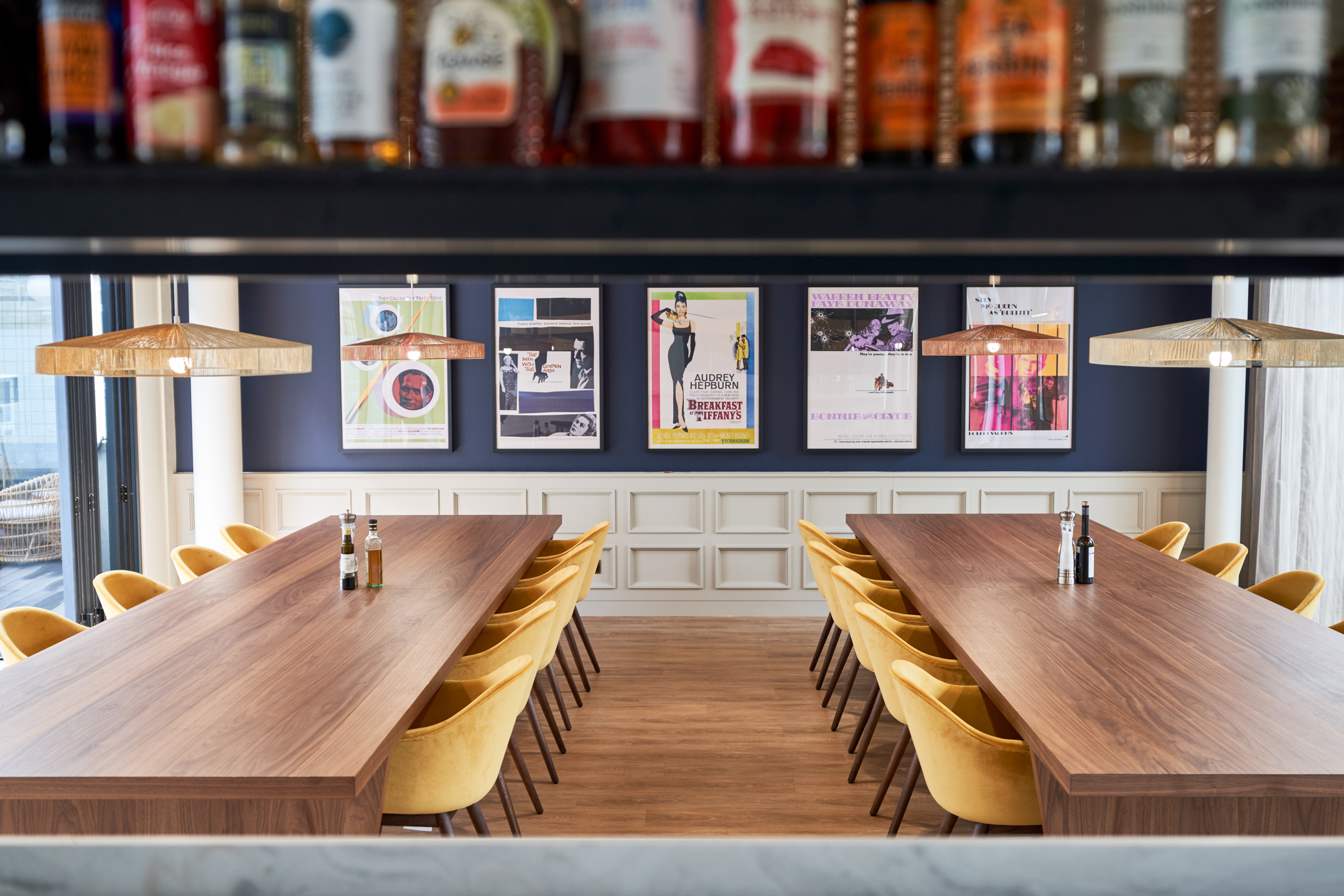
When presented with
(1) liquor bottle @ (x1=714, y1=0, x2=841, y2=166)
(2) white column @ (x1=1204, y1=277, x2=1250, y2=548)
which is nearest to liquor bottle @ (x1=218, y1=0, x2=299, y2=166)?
(1) liquor bottle @ (x1=714, y1=0, x2=841, y2=166)

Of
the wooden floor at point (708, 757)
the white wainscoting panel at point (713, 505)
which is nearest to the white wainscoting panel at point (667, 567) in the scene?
the white wainscoting panel at point (713, 505)

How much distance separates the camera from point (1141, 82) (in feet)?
2.41

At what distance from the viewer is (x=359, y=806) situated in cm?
198

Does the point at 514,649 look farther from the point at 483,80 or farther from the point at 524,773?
the point at 483,80

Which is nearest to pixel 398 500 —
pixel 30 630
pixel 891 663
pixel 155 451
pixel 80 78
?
pixel 155 451

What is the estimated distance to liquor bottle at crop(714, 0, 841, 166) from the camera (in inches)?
29.4

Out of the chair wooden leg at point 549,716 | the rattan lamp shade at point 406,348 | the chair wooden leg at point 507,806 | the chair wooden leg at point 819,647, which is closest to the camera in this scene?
the chair wooden leg at point 507,806

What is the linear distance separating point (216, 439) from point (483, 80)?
575 cm

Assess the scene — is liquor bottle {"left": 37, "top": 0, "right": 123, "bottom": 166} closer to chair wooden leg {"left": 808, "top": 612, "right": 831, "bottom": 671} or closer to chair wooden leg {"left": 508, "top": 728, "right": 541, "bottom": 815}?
chair wooden leg {"left": 508, "top": 728, "right": 541, "bottom": 815}

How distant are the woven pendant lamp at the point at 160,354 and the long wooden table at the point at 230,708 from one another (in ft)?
2.70

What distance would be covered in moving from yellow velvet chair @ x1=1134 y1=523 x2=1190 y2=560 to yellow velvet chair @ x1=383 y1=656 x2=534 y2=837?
139 inches

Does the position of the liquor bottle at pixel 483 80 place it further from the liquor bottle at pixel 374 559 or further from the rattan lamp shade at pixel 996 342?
the rattan lamp shade at pixel 996 342

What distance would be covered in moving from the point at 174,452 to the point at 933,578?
5.19m

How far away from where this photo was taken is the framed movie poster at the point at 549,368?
19.6 ft
